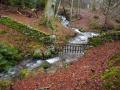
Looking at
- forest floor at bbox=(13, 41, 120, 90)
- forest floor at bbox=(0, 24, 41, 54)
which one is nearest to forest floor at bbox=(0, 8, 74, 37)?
forest floor at bbox=(0, 24, 41, 54)

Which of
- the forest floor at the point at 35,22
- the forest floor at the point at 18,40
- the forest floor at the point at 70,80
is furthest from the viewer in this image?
the forest floor at the point at 35,22

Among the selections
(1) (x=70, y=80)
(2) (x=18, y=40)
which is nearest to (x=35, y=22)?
(2) (x=18, y=40)

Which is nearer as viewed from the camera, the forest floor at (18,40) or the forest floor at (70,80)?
the forest floor at (70,80)

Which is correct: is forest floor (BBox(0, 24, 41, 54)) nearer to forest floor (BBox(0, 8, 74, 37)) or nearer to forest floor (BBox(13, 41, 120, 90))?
forest floor (BBox(0, 8, 74, 37))

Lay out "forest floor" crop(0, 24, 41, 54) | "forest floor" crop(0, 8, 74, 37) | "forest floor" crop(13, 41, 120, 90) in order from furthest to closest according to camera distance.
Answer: "forest floor" crop(0, 8, 74, 37) < "forest floor" crop(0, 24, 41, 54) < "forest floor" crop(13, 41, 120, 90)

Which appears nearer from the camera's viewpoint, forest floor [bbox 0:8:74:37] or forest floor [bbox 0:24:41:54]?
forest floor [bbox 0:24:41:54]

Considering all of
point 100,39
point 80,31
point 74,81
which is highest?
point 74,81

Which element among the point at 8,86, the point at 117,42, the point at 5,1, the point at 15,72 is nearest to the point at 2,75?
the point at 15,72

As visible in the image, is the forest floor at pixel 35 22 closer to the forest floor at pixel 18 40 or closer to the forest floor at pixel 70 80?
the forest floor at pixel 18 40

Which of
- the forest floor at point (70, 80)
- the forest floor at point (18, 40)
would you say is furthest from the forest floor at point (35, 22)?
the forest floor at point (70, 80)

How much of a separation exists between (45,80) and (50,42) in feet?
31.1

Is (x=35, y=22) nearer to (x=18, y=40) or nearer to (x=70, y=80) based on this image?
(x=18, y=40)

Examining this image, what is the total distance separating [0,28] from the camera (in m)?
29.1

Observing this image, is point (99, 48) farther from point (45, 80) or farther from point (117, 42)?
point (45, 80)
